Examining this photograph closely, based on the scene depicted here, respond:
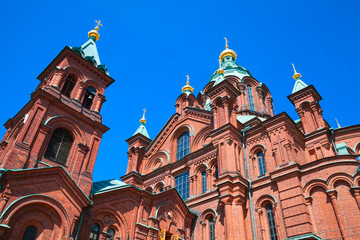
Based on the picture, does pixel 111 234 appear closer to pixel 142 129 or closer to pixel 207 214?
pixel 207 214

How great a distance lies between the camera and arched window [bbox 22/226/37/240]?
1257 cm

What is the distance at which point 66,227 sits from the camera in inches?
531

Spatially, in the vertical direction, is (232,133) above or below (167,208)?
above

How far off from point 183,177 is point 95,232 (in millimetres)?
10066

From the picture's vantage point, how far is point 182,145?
26.1 meters

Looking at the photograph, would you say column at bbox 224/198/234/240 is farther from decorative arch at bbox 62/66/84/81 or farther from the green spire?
the green spire

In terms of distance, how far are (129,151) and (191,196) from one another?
9776mm

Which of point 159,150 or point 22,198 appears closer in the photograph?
point 22,198

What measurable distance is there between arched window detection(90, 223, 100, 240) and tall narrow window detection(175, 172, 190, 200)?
28.4 ft

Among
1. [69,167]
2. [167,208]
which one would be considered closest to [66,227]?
[69,167]

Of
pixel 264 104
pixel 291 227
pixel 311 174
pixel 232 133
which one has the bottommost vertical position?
pixel 291 227

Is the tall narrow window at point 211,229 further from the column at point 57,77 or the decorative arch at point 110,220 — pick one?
the column at point 57,77

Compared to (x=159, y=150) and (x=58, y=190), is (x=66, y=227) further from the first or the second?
(x=159, y=150)

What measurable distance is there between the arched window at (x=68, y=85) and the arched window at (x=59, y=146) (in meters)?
2.97
